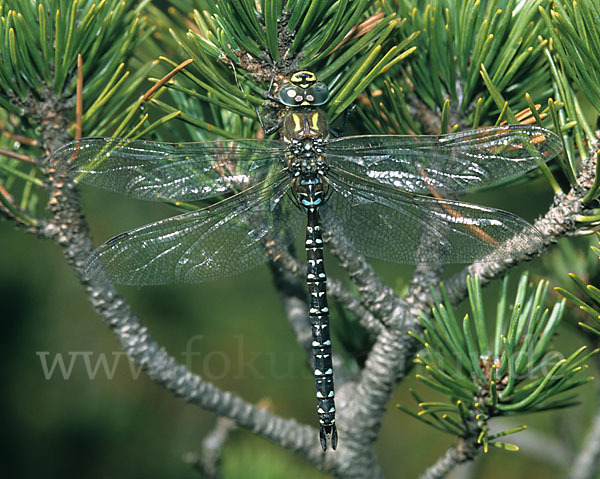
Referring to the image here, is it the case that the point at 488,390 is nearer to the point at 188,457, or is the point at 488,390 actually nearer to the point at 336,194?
the point at 336,194

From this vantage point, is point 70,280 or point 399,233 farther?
point 70,280

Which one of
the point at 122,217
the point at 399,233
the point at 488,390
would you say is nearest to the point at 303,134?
the point at 399,233

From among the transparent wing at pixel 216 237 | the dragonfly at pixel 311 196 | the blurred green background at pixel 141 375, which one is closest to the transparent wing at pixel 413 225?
the dragonfly at pixel 311 196

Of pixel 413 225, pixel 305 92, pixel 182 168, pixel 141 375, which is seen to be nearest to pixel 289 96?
pixel 305 92

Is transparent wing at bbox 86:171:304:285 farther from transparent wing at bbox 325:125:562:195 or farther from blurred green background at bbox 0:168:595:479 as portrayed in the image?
blurred green background at bbox 0:168:595:479

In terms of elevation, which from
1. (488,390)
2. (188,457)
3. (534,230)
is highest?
(534,230)

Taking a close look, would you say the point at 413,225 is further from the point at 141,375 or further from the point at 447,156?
the point at 141,375

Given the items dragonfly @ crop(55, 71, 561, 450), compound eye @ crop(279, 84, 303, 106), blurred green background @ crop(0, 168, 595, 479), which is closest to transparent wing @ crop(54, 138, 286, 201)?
dragonfly @ crop(55, 71, 561, 450)
